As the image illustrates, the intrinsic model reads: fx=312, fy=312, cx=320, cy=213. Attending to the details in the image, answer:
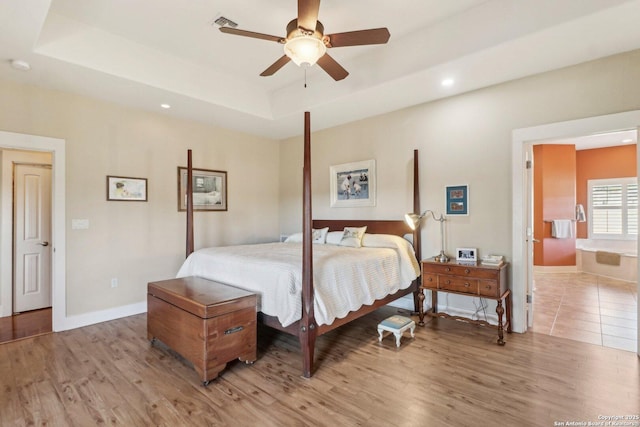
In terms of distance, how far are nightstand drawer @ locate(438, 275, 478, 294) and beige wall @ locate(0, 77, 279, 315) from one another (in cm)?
345

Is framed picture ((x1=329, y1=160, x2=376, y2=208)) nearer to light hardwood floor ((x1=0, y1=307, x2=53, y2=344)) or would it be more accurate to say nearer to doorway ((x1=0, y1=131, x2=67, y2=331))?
doorway ((x1=0, y1=131, x2=67, y2=331))

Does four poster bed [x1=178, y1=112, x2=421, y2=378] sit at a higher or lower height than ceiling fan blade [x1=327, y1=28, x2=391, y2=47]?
lower

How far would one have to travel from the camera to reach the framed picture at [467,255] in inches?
137

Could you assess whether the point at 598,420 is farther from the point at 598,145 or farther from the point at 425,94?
the point at 598,145

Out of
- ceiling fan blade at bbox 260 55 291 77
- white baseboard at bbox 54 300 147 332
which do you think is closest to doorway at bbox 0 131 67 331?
white baseboard at bbox 54 300 147 332

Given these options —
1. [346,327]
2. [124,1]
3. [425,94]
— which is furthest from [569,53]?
[124,1]

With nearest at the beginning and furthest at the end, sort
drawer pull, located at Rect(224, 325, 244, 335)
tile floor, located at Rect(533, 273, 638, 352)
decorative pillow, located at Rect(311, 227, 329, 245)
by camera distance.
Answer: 1. drawer pull, located at Rect(224, 325, 244, 335)
2. tile floor, located at Rect(533, 273, 638, 352)
3. decorative pillow, located at Rect(311, 227, 329, 245)

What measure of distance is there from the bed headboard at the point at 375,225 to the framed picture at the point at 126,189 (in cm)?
271

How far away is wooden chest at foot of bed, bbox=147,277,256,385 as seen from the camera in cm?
239

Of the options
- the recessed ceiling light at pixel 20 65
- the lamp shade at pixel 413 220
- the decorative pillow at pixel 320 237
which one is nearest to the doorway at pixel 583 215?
the lamp shade at pixel 413 220

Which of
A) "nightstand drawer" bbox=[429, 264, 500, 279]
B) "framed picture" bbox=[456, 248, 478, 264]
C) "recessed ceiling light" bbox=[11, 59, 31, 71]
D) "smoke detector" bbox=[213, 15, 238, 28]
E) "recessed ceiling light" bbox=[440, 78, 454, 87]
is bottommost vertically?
"nightstand drawer" bbox=[429, 264, 500, 279]

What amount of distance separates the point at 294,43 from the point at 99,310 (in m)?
3.86

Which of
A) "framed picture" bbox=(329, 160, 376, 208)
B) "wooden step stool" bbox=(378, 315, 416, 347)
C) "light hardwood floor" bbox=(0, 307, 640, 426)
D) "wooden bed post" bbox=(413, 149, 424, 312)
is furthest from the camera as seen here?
"framed picture" bbox=(329, 160, 376, 208)

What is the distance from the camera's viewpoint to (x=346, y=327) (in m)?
3.62
